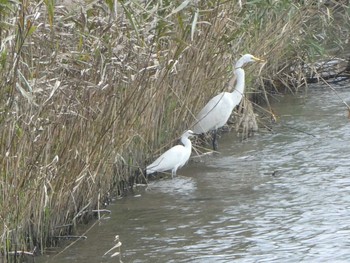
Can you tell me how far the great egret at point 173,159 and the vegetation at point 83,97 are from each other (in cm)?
10

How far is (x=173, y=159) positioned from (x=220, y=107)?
3.75 ft

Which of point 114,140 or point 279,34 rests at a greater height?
point 279,34

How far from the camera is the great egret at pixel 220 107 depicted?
757 centimetres

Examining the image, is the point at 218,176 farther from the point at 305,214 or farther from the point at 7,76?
the point at 7,76

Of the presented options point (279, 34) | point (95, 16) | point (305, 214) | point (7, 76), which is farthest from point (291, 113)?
point (7, 76)

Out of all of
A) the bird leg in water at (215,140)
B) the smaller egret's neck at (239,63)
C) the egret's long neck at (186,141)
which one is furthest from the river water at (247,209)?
the smaller egret's neck at (239,63)

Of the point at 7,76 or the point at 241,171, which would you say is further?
the point at 241,171

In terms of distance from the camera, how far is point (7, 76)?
13.9 ft

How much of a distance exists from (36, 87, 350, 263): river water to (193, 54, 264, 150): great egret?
0.28 metres

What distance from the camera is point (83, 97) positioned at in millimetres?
5156

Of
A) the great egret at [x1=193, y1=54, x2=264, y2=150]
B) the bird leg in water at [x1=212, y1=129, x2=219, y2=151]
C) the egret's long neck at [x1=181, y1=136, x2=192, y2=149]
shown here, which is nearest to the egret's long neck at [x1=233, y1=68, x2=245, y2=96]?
the great egret at [x1=193, y1=54, x2=264, y2=150]

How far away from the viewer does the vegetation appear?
14.3 feet

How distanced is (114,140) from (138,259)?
3.22ft

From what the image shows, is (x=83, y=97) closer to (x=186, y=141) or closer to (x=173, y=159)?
(x=173, y=159)
